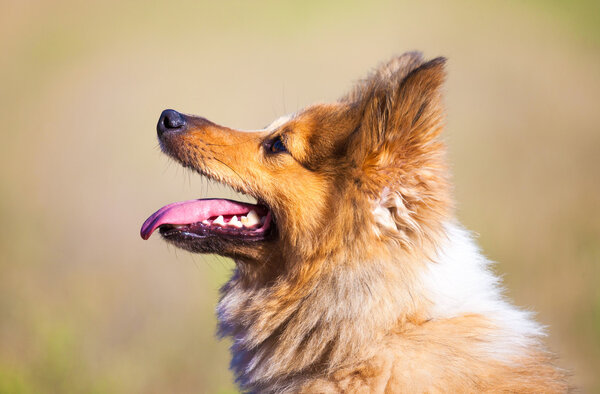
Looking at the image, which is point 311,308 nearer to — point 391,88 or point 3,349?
point 391,88

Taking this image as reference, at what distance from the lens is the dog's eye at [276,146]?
3.48m

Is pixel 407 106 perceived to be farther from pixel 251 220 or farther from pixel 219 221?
pixel 219 221

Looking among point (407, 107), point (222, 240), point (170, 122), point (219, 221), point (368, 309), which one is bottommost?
point (368, 309)

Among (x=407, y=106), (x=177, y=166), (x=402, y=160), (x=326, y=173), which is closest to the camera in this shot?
(x=407, y=106)

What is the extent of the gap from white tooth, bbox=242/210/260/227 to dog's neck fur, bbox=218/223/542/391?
43cm

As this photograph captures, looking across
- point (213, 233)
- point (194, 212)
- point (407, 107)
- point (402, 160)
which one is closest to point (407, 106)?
point (407, 107)

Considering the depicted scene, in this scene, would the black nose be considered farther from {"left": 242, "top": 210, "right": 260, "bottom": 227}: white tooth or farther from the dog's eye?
{"left": 242, "top": 210, "right": 260, "bottom": 227}: white tooth

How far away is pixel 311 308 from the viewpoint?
121 inches

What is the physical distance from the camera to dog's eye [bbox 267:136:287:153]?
348 cm

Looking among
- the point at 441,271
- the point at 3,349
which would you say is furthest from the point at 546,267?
the point at 3,349

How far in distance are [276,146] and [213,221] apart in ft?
1.88

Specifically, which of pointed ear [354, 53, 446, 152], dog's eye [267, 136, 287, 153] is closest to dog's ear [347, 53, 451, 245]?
pointed ear [354, 53, 446, 152]

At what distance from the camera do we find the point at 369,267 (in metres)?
2.97

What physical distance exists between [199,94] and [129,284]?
4.77 metres
